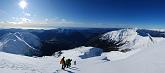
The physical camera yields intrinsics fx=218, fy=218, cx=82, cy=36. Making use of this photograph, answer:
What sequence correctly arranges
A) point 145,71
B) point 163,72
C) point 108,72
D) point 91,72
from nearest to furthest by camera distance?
point 163,72
point 145,71
point 108,72
point 91,72

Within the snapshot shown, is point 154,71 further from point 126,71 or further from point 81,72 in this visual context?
point 81,72

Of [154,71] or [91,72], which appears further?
[91,72]

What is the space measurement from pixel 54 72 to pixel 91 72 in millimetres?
4400

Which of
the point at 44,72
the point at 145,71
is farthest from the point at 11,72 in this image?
the point at 145,71

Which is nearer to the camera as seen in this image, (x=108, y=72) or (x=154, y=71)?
(x=154, y=71)

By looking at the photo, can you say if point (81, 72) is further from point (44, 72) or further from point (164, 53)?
point (164, 53)

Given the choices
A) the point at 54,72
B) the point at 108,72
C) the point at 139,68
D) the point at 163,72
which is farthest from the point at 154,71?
the point at 54,72

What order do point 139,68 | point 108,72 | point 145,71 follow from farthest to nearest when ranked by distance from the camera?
1. point 108,72
2. point 139,68
3. point 145,71

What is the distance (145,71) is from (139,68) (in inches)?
71.4

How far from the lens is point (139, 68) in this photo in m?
20.9

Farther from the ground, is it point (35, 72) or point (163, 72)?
point (163, 72)

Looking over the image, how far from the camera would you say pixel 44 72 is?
24.8 m

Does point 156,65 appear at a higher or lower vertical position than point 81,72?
higher

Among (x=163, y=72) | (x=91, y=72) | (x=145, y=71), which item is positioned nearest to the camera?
(x=163, y=72)
